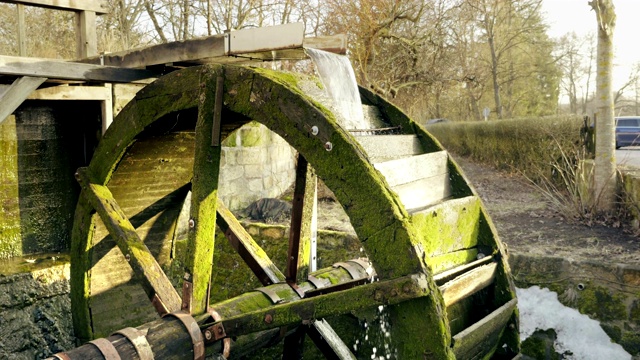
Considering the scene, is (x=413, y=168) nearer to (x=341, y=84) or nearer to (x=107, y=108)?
(x=341, y=84)

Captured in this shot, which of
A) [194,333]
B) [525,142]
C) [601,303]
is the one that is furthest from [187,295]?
[525,142]

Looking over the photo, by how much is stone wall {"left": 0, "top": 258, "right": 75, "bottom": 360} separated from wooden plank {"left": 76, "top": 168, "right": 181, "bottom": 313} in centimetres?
102

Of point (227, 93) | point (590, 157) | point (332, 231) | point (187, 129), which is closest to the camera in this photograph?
point (227, 93)

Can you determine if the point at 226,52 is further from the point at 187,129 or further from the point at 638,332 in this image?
the point at 638,332

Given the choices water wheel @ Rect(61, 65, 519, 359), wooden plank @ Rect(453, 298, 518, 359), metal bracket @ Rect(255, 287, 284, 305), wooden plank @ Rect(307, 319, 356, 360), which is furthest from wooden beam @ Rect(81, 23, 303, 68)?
wooden plank @ Rect(453, 298, 518, 359)

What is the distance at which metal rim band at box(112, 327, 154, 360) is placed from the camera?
2.77 m

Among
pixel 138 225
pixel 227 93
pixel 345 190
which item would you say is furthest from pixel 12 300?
pixel 345 190

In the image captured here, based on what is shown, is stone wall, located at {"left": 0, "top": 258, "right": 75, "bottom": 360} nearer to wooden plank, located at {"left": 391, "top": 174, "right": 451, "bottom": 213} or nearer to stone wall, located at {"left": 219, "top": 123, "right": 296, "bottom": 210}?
stone wall, located at {"left": 219, "top": 123, "right": 296, "bottom": 210}

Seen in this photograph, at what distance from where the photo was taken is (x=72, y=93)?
4.54 meters

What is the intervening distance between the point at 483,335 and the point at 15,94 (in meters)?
3.33

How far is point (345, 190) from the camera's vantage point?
261 cm

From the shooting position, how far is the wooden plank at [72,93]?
172 inches

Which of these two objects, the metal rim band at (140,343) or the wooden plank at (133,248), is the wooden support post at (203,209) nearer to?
the metal rim band at (140,343)

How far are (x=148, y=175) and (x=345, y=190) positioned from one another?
85.6 inches
